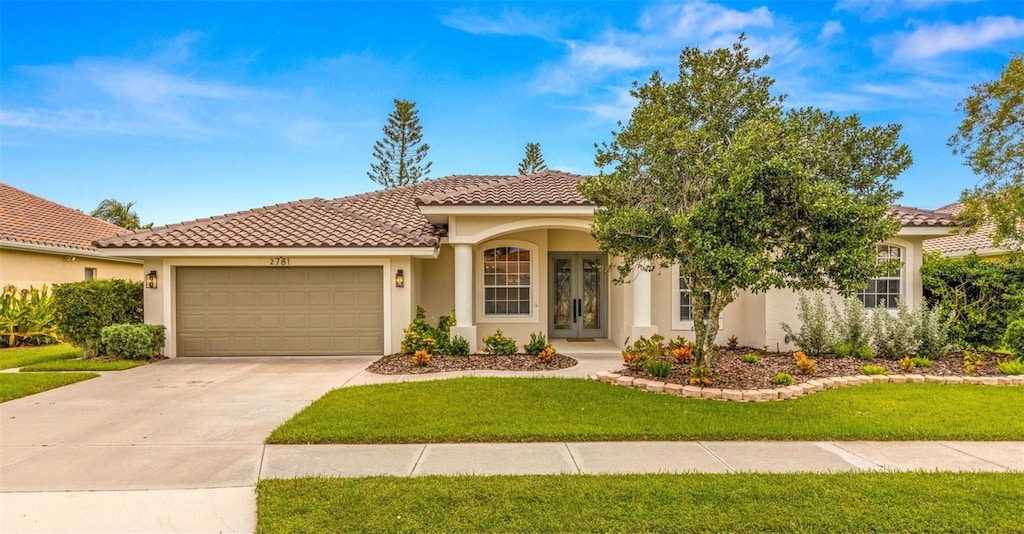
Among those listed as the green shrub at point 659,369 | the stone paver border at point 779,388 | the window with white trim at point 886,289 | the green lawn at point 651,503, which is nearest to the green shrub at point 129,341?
the green lawn at point 651,503

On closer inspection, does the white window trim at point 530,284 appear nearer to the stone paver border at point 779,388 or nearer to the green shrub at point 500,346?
the green shrub at point 500,346

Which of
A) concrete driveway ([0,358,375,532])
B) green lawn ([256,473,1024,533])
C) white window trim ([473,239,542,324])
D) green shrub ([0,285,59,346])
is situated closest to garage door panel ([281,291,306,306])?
concrete driveway ([0,358,375,532])

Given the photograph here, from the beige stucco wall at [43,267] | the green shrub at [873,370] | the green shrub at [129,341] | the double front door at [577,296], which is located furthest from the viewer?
the beige stucco wall at [43,267]

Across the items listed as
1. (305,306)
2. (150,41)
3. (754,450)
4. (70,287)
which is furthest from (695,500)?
(150,41)

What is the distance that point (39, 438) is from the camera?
5488 millimetres

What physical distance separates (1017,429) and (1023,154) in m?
10.3

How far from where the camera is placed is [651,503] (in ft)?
12.3

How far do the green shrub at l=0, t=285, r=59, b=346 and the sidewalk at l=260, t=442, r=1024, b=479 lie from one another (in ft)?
46.9

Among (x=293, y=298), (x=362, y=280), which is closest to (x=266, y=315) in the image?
(x=293, y=298)

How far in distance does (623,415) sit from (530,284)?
262 inches

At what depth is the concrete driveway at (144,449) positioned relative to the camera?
12.2 feet

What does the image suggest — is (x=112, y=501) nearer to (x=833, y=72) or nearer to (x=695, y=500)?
(x=695, y=500)

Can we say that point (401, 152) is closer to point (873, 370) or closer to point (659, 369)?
point (659, 369)

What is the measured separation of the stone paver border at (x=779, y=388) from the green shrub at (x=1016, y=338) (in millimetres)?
1621
